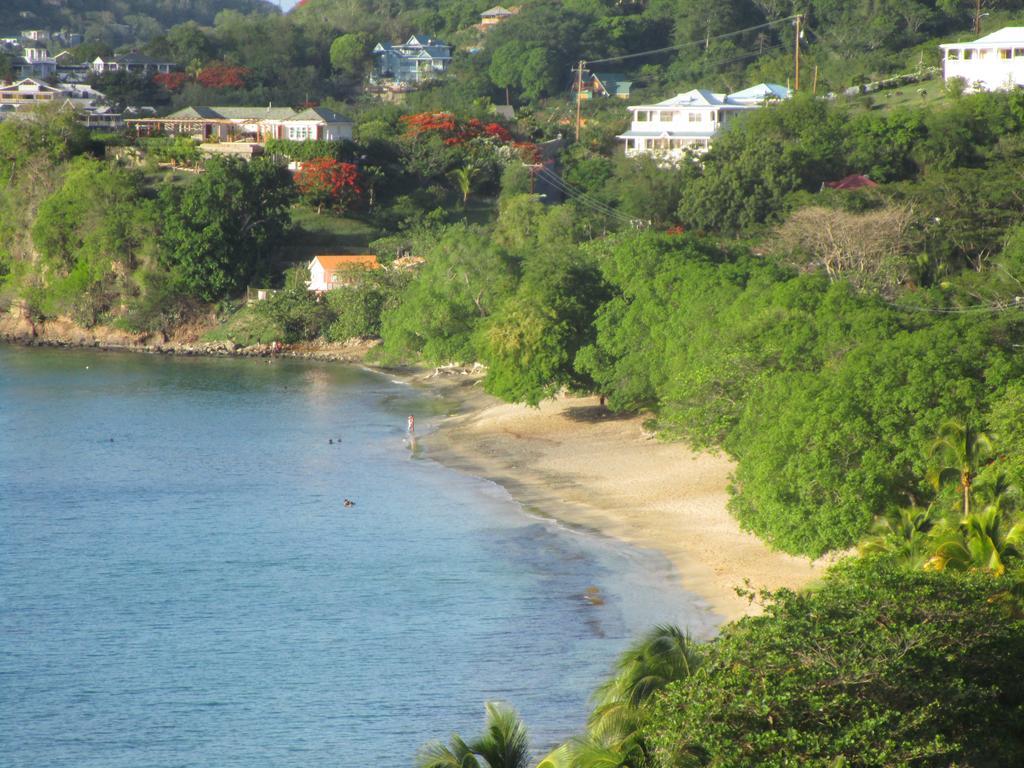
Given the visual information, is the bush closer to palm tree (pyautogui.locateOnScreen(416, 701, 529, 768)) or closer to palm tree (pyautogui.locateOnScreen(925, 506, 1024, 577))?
palm tree (pyautogui.locateOnScreen(416, 701, 529, 768))

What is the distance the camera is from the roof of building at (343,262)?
80.6 meters

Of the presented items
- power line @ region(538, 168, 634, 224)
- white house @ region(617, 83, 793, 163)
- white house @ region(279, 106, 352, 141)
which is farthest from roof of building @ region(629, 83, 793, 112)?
white house @ region(279, 106, 352, 141)

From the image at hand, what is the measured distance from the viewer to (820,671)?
17.9 meters

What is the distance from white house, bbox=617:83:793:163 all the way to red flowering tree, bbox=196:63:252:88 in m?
44.9

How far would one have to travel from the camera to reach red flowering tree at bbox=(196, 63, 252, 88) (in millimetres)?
A: 128325

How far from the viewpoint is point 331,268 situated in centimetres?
8225

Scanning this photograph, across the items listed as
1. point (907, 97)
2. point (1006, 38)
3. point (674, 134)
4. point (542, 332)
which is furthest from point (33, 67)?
point (542, 332)

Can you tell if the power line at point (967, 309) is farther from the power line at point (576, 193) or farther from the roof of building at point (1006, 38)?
the roof of building at point (1006, 38)

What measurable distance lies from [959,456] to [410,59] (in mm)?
129215

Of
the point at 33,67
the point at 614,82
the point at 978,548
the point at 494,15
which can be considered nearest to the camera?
the point at 978,548

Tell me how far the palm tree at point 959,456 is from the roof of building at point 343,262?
172 ft

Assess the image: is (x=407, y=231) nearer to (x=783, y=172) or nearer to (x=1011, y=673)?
(x=783, y=172)

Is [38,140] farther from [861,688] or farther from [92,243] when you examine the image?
[861,688]

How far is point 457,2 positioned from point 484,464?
134486 millimetres
